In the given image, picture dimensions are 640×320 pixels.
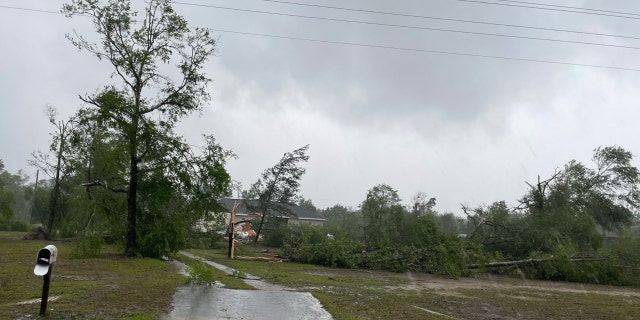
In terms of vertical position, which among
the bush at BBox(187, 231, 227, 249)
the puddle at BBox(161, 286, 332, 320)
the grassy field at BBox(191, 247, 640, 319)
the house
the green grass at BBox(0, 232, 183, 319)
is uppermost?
the house

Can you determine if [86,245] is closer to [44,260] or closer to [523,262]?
[44,260]

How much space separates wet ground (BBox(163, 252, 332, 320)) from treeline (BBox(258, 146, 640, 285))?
Answer: 1225 cm

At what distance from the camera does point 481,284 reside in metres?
19.7

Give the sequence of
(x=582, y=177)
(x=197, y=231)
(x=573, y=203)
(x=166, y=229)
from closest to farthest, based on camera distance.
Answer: (x=166, y=229), (x=197, y=231), (x=573, y=203), (x=582, y=177)

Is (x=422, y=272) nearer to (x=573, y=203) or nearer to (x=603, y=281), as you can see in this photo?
(x=603, y=281)

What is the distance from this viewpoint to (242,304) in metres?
9.57

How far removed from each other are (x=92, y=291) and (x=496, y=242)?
22.9m

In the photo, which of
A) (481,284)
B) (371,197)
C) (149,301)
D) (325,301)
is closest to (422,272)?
(481,284)

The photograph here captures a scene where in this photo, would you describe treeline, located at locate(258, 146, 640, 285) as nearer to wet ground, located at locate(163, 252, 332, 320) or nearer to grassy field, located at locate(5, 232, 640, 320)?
grassy field, located at locate(5, 232, 640, 320)

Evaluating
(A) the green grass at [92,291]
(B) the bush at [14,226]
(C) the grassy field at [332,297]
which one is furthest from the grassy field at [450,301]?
(B) the bush at [14,226]

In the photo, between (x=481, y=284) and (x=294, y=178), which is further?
(x=294, y=178)

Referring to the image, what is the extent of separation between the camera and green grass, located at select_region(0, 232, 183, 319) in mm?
7518

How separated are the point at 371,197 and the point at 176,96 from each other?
48.1 feet

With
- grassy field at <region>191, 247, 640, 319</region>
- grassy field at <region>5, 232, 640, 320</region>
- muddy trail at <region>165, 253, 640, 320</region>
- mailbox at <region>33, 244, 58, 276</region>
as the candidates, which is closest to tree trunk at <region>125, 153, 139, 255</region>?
grassy field at <region>5, 232, 640, 320</region>
